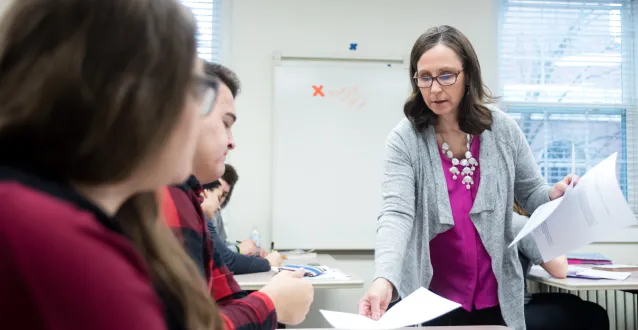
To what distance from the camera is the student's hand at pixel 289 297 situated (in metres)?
0.88

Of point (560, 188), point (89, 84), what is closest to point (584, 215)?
point (560, 188)

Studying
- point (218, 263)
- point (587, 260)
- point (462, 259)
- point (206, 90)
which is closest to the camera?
point (206, 90)

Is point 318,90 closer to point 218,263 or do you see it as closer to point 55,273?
point 218,263

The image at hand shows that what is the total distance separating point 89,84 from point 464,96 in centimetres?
133

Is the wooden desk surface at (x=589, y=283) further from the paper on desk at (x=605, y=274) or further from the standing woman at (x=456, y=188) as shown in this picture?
the standing woman at (x=456, y=188)

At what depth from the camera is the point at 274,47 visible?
3.88m

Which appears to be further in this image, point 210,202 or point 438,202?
point 210,202

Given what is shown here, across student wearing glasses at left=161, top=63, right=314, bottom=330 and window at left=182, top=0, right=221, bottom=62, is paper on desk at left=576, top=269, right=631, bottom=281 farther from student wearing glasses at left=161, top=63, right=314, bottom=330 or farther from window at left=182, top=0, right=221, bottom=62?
window at left=182, top=0, right=221, bottom=62

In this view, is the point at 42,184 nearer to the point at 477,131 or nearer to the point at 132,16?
the point at 132,16

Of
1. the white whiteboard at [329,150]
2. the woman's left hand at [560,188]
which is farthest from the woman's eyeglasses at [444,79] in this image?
the white whiteboard at [329,150]

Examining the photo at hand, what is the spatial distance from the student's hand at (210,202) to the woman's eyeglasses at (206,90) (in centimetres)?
175

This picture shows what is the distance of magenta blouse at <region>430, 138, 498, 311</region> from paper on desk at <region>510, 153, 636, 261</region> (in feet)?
0.40

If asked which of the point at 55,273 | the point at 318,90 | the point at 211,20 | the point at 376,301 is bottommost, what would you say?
the point at 376,301

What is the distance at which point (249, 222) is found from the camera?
3.82 meters
